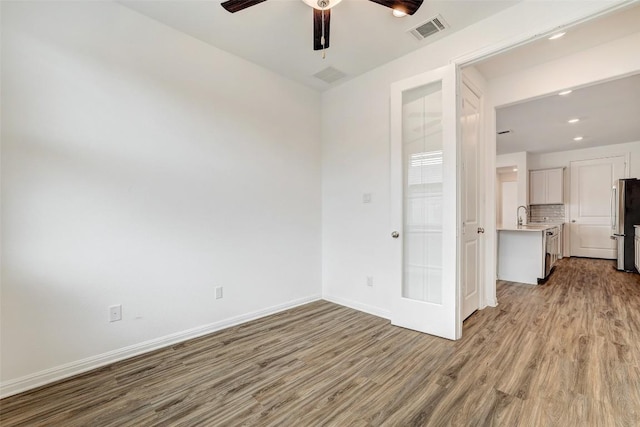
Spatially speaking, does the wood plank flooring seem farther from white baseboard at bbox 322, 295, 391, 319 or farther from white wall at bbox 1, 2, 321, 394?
white wall at bbox 1, 2, 321, 394

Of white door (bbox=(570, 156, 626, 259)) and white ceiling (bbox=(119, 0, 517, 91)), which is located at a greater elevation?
white ceiling (bbox=(119, 0, 517, 91))

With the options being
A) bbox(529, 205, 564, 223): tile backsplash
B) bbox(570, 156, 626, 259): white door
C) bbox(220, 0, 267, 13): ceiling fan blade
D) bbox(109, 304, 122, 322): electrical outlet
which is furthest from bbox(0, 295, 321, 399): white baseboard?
bbox(570, 156, 626, 259): white door

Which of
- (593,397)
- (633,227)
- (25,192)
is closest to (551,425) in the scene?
(593,397)

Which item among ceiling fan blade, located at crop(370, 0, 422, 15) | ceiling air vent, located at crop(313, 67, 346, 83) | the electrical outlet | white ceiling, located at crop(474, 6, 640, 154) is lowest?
the electrical outlet

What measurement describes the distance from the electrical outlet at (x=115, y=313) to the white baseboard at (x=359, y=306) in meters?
2.35

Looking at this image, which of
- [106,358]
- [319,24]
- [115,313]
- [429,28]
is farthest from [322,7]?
[106,358]

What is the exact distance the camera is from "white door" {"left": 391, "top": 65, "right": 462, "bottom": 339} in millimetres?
2602

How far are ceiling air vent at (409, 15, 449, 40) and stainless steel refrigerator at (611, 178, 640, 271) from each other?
5.85 metres

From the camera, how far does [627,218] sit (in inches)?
219

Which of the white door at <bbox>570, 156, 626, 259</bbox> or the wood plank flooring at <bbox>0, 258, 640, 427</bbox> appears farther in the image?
the white door at <bbox>570, 156, 626, 259</bbox>

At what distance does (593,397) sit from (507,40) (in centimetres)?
268

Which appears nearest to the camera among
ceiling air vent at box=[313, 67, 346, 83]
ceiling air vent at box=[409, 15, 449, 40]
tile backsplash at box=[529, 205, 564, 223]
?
ceiling air vent at box=[409, 15, 449, 40]

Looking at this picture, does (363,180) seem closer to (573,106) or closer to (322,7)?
(322,7)

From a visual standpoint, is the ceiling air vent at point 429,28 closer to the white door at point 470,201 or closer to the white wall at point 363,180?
the white wall at point 363,180
